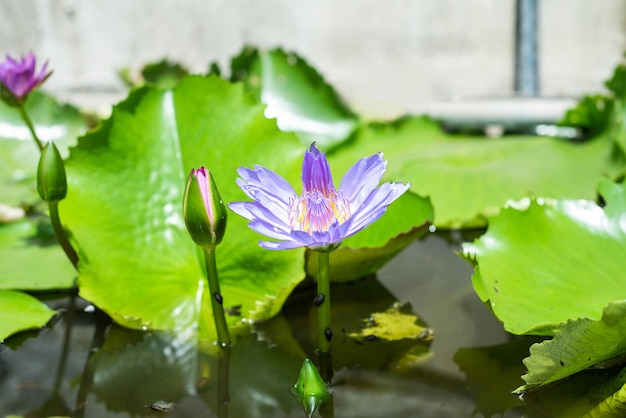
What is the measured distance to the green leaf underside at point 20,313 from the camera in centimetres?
101

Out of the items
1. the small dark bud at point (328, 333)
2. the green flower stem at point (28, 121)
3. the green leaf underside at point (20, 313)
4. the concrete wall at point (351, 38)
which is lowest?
the green leaf underside at point (20, 313)

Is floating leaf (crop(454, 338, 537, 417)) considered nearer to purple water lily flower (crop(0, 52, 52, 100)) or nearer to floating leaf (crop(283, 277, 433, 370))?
floating leaf (crop(283, 277, 433, 370))

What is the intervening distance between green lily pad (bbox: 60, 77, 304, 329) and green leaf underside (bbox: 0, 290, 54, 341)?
13 cm

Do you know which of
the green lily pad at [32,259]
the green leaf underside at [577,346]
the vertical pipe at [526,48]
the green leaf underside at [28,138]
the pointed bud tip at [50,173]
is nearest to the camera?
the green leaf underside at [577,346]

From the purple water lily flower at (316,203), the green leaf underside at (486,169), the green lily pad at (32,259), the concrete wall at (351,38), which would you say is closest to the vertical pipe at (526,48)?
the concrete wall at (351,38)

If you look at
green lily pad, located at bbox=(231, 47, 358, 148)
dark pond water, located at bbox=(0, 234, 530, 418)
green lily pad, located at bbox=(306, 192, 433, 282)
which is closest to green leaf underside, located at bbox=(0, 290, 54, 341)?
dark pond water, located at bbox=(0, 234, 530, 418)

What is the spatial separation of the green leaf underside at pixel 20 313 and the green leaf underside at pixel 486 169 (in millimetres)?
712

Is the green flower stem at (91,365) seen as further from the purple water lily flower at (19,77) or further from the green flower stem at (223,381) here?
the purple water lily flower at (19,77)

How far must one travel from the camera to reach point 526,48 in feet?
8.63

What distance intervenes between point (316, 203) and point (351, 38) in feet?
6.97

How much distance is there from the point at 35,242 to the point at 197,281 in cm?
45

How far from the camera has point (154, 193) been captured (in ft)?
3.66

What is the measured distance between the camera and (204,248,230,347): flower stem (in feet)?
2.79

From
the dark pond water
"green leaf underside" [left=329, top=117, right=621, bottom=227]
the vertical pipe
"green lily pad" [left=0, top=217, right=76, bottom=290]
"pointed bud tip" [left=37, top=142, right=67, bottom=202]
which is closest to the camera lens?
the dark pond water
